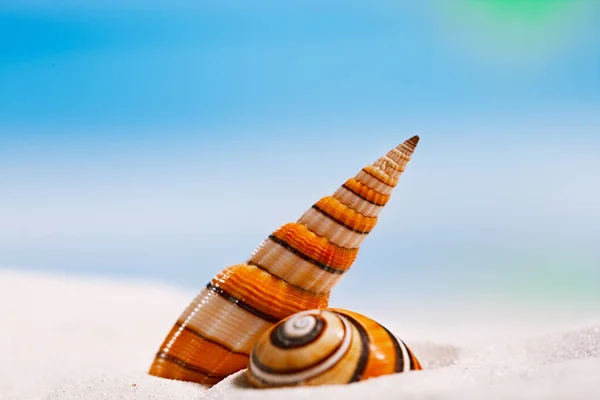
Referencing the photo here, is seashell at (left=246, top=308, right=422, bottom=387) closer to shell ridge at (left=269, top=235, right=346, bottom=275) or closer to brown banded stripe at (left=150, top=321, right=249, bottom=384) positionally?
brown banded stripe at (left=150, top=321, right=249, bottom=384)

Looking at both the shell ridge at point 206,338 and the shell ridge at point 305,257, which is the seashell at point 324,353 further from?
the shell ridge at point 305,257

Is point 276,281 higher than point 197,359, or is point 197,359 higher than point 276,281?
point 276,281

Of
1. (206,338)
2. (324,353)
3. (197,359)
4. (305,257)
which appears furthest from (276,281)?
(324,353)

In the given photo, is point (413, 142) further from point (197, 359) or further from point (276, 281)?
point (197, 359)

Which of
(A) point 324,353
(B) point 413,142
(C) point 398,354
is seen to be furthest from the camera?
(B) point 413,142

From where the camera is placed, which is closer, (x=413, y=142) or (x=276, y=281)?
(x=276, y=281)

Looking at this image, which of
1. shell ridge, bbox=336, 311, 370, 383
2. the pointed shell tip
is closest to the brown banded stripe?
shell ridge, bbox=336, 311, 370, 383

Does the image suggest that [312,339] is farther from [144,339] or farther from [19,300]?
[19,300]
